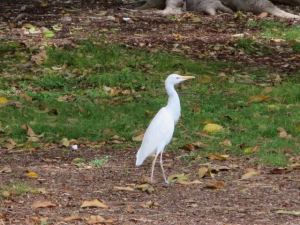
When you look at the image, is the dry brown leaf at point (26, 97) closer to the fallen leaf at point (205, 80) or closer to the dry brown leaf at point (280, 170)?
the fallen leaf at point (205, 80)

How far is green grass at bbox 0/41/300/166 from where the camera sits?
346 inches

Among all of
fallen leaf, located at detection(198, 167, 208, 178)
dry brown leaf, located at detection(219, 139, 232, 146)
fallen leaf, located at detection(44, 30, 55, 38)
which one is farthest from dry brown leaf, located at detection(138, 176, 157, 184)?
fallen leaf, located at detection(44, 30, 55, 38)

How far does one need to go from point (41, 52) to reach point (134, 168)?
220 inches

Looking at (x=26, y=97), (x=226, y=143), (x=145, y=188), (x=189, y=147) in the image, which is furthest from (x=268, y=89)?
(x=145, y=188)

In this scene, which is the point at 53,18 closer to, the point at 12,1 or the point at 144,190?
the point at 12,1

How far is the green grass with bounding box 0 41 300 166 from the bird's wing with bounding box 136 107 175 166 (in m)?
0.77

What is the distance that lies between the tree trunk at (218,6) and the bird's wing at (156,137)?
10.3 metres

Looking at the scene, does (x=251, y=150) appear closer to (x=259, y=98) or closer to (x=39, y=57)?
(x=259, y=98)

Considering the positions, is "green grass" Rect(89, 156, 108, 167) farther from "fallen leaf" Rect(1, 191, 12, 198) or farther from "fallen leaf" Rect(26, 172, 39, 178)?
"fallen leaf" Rect(1, 191, 12, 198)

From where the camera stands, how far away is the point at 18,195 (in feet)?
20.9

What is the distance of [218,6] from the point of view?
17.6 m

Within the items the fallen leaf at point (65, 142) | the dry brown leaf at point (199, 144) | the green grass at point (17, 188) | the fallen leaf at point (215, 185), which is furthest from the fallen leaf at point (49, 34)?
the fallen leaf at point (215, 185)

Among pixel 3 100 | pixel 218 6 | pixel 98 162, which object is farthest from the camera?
pixel 218 6

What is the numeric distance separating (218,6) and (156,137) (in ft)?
36.3
